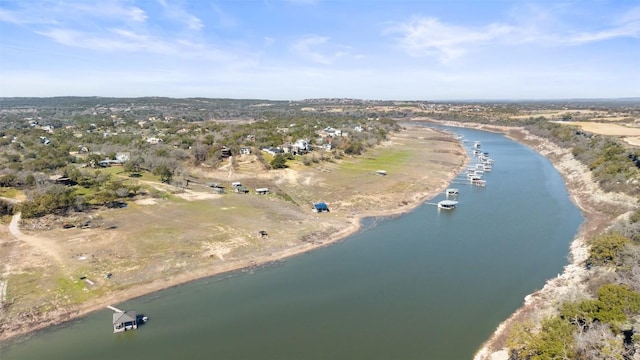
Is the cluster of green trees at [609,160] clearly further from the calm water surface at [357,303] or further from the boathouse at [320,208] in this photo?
the boathouse at [320,208]

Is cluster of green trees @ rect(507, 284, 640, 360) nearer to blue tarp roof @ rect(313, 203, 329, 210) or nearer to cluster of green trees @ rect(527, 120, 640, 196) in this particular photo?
blue tarp roof @ rect(313, 203, 329, 210)

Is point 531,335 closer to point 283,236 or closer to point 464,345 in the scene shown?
point 464,345

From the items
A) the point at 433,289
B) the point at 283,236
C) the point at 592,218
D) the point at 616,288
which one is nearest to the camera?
the point at 616,288

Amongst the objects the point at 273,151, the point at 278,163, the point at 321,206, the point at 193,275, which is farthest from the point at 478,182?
the point at 193,275

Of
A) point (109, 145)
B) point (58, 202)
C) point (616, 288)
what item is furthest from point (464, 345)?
point (109, 145)

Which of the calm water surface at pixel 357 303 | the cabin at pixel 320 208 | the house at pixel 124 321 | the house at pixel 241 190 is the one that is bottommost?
the calm water surface at pixel 357 303

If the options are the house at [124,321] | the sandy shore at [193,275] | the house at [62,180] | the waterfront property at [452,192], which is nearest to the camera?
the house at [124,321]

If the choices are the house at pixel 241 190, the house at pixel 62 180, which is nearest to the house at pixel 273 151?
the house at pixel 241 190
